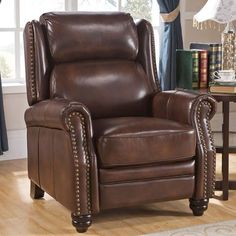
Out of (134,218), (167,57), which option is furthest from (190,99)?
(167,57)

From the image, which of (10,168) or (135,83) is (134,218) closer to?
(135,83)

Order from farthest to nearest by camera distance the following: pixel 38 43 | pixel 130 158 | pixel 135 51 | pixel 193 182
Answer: pixel 135 51
pixel 38 43
pixel 193 182
pixel 130 158

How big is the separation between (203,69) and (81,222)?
4.54ft

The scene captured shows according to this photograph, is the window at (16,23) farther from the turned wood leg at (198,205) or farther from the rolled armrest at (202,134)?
the turned wood leg at (198,205)

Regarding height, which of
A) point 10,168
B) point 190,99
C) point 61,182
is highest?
point 190,99

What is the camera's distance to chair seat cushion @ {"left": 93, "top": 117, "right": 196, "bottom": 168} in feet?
10.0

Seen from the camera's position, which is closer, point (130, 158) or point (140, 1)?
point (130, 158)

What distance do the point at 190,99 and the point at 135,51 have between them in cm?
61

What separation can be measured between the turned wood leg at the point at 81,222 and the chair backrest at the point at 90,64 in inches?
28.3

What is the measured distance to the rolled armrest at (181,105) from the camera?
333 cm

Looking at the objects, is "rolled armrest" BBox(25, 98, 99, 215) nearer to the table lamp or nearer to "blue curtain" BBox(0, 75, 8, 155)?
the table lamp

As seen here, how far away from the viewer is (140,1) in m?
5.27

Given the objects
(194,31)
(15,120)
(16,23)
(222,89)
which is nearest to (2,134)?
(15,120)

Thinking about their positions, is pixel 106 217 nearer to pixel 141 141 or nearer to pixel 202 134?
pixel 141 141
